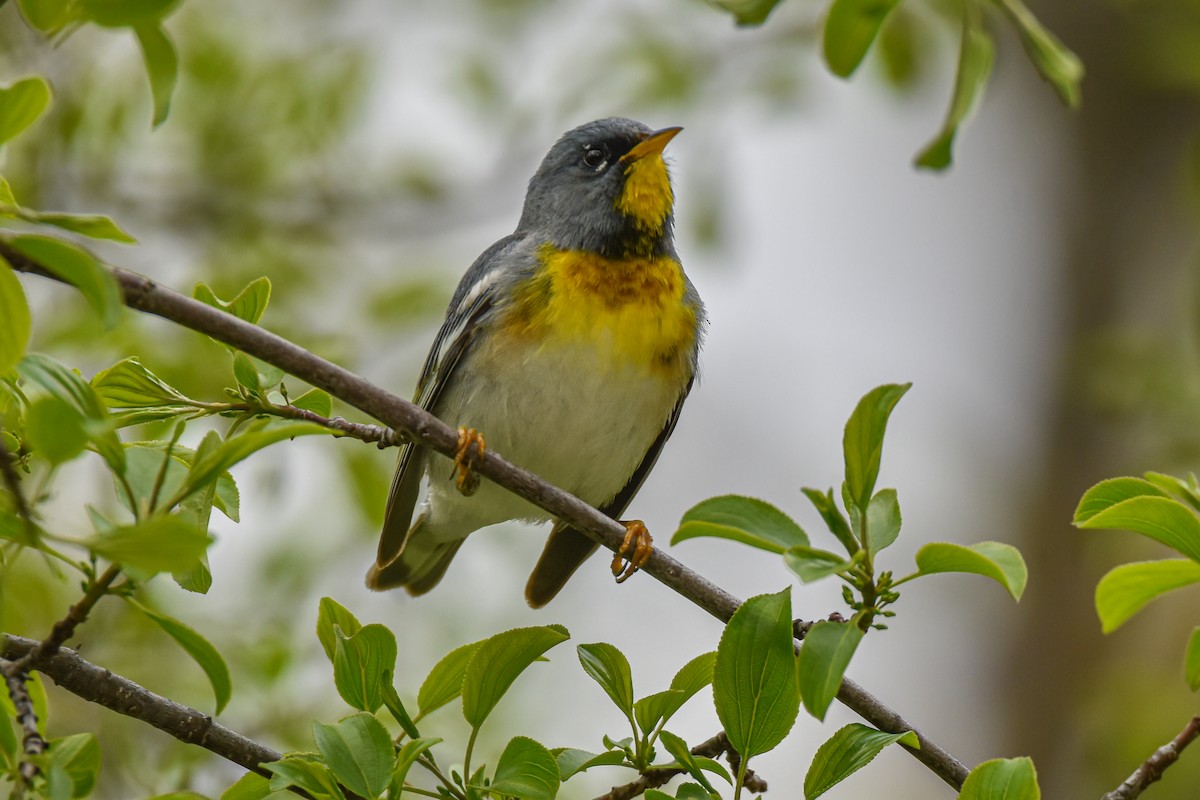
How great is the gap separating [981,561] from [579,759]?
0.74m

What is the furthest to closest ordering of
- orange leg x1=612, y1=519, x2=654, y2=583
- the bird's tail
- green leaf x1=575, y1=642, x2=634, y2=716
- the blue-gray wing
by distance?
the bird's tail
the blue-gray wing
orange leg x1=612, y1=519, x2=654, y2=583
green leaf x1=575, y1=642, x2=634, y2=716

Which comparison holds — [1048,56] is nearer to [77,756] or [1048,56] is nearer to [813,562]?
[813,562]

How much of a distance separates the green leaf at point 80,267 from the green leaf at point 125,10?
0.93 feet

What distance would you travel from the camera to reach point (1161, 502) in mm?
1803

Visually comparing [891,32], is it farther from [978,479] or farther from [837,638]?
[978,479]

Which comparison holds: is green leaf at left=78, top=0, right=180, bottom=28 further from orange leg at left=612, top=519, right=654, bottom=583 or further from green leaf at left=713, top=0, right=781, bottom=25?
orange leg at left=612, top=519, right=654, bottom=583

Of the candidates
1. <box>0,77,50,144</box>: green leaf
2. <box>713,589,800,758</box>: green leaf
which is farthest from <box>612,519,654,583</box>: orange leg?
<box>0,77,50,144</box>: green leaf

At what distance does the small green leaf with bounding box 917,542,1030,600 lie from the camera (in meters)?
1.71

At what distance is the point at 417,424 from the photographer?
7.19 ft

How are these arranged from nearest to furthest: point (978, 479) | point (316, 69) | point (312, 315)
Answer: point (312, 315), point (316, 69), point (978, 479)

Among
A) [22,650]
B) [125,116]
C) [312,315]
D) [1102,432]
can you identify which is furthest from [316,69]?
[1102,432]

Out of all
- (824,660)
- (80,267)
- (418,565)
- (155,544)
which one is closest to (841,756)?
(824,660)

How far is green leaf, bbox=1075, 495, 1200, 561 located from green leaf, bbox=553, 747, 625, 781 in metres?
0.81

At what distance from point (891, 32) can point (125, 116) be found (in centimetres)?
296
